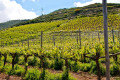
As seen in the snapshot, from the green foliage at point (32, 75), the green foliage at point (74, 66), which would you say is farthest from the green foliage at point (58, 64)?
the green foliage at point (32, 75)

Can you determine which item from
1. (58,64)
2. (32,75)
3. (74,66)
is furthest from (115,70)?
(32,75)

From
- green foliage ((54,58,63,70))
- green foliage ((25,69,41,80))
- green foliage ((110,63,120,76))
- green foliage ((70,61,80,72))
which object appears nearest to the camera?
green foliage ((25,69,41,80))

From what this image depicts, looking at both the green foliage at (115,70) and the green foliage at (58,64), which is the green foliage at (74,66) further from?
the green foliage at (115,70)

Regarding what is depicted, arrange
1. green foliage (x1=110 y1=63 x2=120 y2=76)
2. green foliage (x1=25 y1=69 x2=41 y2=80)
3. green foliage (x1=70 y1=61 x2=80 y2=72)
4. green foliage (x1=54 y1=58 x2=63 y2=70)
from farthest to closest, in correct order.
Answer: green foliage (x1=54 y1=58 x2=63 y2=70) < green foliage (x1=70 y1=61 x2=80 y2=72) < green foliage (x1=110 y1=63 x2=120 y2=76) < green foliage (x1=25 y1=69 x2=41 y2=80)

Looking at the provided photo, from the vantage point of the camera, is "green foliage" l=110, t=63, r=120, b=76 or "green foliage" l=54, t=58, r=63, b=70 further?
"green foliage" l=54, t=58, r=63, b=70

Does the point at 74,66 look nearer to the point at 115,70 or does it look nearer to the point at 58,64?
the point at 58,64

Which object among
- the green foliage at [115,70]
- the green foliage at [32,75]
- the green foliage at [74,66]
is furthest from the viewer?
the green foliage at [74,66]

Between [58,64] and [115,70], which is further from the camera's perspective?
[58,64]

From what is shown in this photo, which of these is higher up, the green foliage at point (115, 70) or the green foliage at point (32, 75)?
the green foliage at point (115, 70)

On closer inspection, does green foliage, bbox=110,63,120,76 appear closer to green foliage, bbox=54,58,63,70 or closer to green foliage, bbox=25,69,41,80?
green foliage, bbox=54,58,63,70

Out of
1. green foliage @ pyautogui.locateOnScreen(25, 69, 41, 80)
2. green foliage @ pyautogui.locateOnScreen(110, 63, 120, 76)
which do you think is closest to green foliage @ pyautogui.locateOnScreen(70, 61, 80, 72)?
green foliage @ pyautogui.locateOnScreen(110, 63, 120, 76)

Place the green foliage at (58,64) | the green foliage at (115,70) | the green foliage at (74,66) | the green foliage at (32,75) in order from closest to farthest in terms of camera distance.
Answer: the green foliage at (32,75) < the green foliage at (115,70) < the green foliage at (74,66) < the green foliage at (58,64)

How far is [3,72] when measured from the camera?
7.50 meters

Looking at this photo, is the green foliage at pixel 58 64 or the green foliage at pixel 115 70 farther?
the green foliage at pixel 58 64
